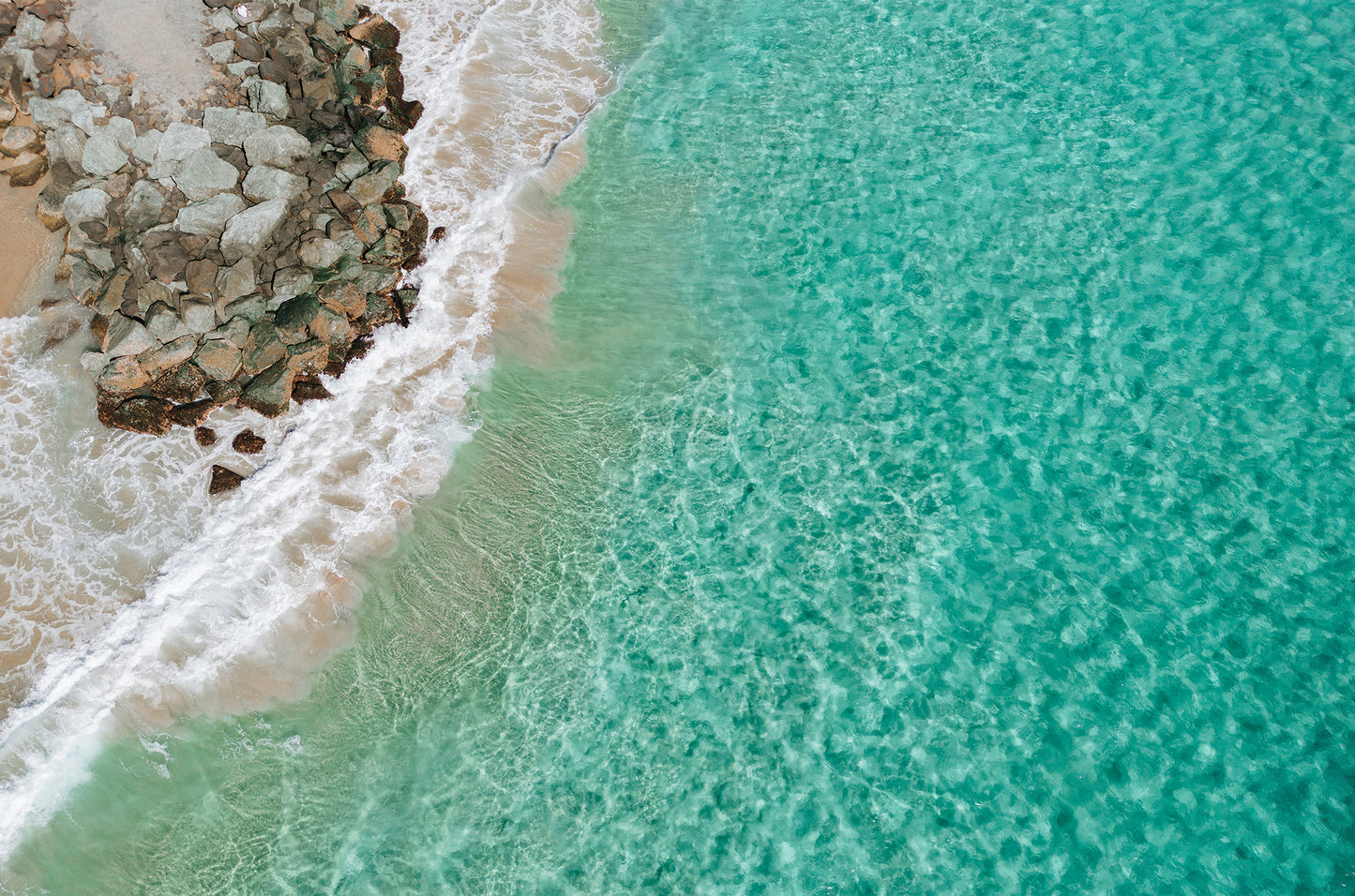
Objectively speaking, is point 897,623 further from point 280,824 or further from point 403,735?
point 280,824

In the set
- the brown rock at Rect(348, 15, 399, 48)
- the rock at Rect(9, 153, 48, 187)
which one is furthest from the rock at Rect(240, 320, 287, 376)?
the brown rock at Rect(348, 15, 399, 48)

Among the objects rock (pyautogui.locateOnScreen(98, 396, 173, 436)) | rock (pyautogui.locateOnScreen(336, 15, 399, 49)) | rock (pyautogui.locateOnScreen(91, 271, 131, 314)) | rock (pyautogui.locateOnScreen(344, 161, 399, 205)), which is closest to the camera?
rock (pyautogui.locateOnScreen(98, 396, 173, 436))

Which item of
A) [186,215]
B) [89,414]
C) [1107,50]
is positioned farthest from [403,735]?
[1107,50]

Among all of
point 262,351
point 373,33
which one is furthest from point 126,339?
point 373,33

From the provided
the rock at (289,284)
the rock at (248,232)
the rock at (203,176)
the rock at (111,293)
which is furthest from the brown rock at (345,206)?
the rock at (111,293)

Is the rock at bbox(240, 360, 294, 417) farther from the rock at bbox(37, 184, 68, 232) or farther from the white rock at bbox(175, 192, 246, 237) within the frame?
the rock at bbox(37, 184, 68, 232)

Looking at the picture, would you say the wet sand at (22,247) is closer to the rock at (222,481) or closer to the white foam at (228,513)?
the white foam at (228,513)
